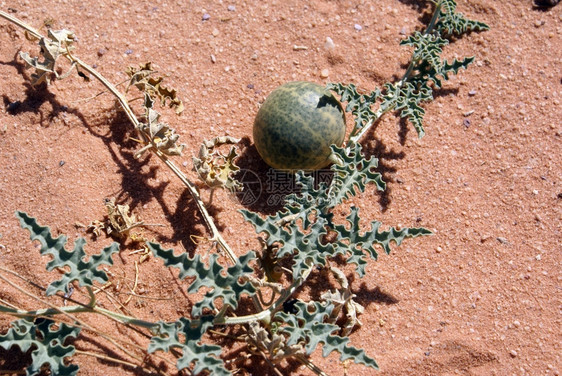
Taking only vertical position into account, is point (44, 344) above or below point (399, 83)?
below

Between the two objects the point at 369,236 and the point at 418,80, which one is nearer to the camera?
the point at 369,236

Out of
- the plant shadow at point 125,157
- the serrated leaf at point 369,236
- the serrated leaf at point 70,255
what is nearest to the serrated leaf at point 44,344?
the serrated leaf at point 70,255

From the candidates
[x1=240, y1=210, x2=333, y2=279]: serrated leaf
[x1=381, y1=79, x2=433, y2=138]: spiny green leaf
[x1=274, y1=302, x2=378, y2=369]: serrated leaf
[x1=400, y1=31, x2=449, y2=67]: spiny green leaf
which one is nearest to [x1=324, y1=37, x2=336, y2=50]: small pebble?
[x1=400, y1=31, x2=449, y2=67]: spiny green leaf

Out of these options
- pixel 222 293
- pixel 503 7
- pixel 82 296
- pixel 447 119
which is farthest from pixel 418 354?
pixel 503 7

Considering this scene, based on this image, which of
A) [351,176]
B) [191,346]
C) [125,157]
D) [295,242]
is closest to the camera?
[191,346]

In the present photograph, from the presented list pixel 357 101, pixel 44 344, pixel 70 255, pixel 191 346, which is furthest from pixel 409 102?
pixel 44 344

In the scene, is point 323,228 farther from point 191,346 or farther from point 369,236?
point 191,346

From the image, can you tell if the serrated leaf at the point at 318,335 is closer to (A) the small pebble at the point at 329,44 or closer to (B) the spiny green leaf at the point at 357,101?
(B) the spiny green leaf at the point at 357,101
